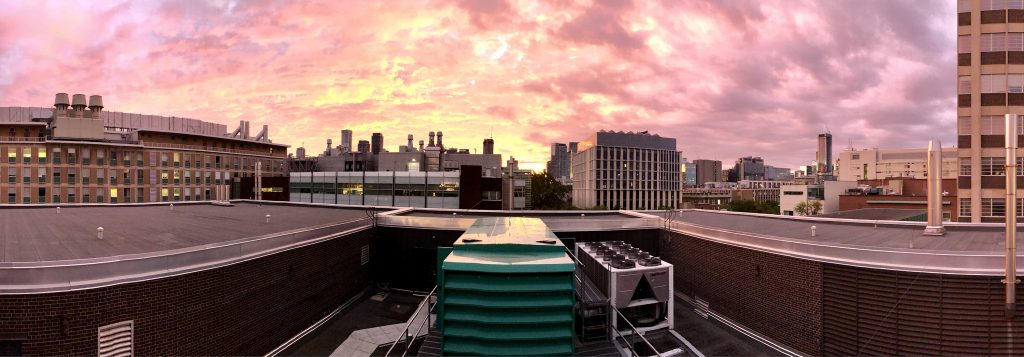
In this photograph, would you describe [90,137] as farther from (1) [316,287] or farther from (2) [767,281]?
(2) [767,281]

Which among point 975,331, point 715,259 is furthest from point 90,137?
point 975,331

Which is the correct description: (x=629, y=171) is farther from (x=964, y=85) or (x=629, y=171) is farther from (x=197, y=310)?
(x=197, y=310)

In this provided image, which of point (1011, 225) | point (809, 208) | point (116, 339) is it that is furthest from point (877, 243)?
point (809, 208)

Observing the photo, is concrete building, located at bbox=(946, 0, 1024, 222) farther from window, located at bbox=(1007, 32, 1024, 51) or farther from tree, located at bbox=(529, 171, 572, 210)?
tree, located at bbox=(529, 171, 572, 210)

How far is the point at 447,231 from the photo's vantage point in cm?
2125

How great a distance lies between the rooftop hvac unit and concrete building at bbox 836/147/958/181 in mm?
176216

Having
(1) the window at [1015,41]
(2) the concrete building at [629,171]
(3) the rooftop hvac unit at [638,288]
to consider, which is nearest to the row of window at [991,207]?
(1) the window at [1015,41]

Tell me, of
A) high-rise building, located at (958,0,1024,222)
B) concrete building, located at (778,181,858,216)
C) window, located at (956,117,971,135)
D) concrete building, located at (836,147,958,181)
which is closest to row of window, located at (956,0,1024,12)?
high-rise building, located at (958,0,1024,222)

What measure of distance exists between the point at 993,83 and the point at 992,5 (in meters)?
6.36

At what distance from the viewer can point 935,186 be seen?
51.3ft

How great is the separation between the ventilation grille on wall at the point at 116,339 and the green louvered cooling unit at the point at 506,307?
791cm

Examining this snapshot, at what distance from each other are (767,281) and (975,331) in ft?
16.9

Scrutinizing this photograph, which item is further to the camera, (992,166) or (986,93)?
(992,166)

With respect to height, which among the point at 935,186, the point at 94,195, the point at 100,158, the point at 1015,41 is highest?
the point at 1015,41
